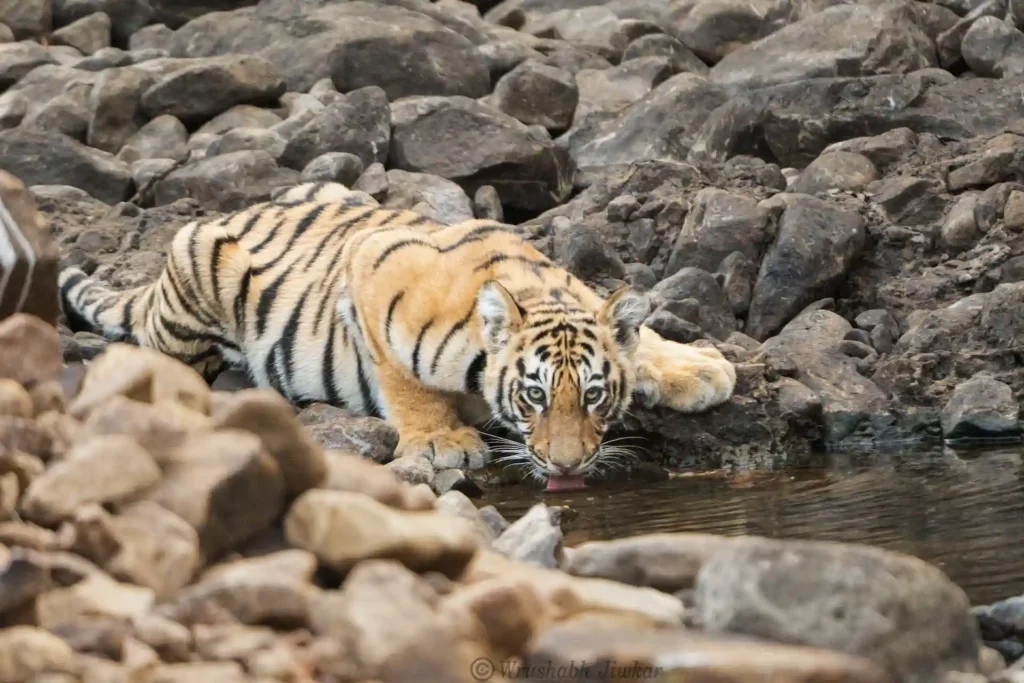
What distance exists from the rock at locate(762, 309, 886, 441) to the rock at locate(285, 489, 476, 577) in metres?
3.99

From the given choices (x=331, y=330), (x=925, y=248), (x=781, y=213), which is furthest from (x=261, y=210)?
(x=925, y=248)

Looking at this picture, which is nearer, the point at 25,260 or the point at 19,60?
the point at 25,260

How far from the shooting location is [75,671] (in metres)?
2.51

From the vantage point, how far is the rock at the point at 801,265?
26.6 feet

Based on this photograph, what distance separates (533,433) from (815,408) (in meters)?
1.38

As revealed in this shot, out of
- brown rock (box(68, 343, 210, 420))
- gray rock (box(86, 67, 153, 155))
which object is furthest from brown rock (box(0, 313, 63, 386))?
gray rock (box(86, 67, 153, 155))

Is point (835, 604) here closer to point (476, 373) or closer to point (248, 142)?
point (476, 373)

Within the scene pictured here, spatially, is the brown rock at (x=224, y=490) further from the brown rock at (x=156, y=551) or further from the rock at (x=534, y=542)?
the rock at (x=534, y=542)

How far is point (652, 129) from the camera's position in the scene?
43.9 feet

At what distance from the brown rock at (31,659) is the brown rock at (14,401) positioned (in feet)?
2.71

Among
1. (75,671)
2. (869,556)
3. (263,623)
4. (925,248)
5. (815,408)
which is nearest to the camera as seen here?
(75,671)

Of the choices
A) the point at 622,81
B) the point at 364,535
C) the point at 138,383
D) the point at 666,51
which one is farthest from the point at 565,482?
the point at 666,51

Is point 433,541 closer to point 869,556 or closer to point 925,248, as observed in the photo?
point 869,556

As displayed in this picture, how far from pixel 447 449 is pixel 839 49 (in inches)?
340
